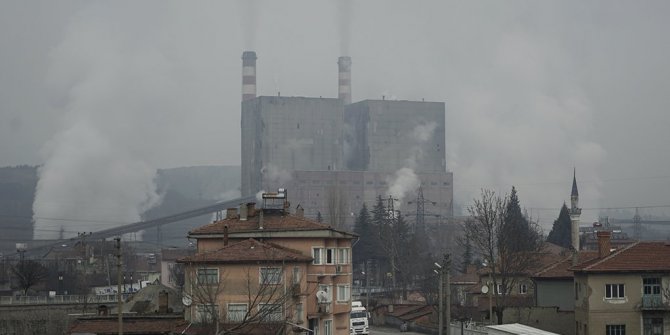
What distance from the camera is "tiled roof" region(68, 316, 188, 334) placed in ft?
149

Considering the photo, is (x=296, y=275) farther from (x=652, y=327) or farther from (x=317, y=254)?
(x=652, y=327)

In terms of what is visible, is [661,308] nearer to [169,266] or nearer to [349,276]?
[349,276]

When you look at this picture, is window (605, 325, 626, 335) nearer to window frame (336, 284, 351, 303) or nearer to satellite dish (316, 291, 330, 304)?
window frame (336, 284, 351, 303)

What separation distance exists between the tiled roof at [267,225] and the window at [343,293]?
10.0 feet

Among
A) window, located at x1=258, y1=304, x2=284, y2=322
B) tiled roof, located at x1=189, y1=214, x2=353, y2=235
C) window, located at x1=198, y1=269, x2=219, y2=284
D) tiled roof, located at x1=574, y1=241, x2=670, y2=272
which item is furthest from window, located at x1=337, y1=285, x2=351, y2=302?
tiled roof, located at x1=574, y1=241, x2=670, y2=272

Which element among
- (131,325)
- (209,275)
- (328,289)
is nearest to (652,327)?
(328,289)

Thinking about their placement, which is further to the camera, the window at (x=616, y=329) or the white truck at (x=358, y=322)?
the white truck at (x=358, y=322)

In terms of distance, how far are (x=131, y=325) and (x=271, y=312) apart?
615 centimetres

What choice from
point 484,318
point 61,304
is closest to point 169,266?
point 61,304

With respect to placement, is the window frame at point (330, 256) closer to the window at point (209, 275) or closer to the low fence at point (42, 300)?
the window at point (209, 275)

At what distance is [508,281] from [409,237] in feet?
277

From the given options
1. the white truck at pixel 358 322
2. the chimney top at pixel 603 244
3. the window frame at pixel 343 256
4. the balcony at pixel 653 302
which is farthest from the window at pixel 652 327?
the white truck at pixel 358 322

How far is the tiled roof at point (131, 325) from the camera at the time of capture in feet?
149

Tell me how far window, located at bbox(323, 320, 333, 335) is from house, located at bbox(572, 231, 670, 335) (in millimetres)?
11954
